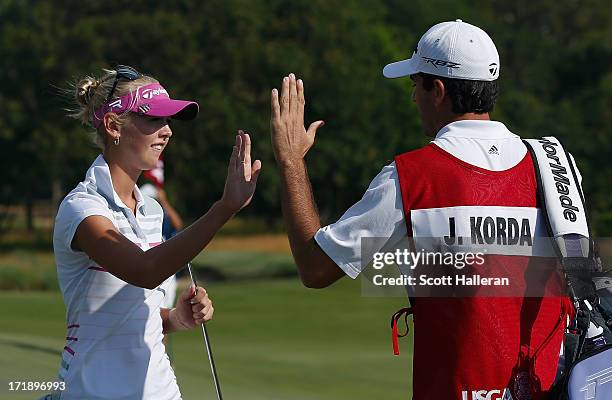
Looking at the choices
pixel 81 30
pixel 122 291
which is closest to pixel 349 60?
pixel 81 30

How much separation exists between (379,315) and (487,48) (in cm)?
1768

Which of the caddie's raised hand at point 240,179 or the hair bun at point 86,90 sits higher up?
the hair bun at point 86,90

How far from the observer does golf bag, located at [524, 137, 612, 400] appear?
3324 mm

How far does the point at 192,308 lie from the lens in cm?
426

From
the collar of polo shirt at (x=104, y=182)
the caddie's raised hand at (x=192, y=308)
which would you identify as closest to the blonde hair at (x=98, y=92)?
the collar of polo shirt at (x=104, y=182)

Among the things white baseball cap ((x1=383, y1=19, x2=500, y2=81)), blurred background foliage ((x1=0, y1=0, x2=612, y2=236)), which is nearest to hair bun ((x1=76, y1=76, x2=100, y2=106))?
white baseball cap ((x1=383, y1=19, x2=500, y2=81))

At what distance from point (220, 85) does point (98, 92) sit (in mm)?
43683

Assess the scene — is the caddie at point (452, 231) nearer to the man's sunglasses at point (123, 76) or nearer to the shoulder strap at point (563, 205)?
the shoulder strap at point (563, 205)

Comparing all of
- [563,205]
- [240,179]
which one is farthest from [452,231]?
[240,179]

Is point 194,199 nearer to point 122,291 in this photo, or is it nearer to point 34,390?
point 34,390

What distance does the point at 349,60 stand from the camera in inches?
1981

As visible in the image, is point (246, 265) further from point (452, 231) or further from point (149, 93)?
point (452, 231)

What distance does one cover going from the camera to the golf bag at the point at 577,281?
332 cm

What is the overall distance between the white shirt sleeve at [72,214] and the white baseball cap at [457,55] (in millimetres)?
1087
